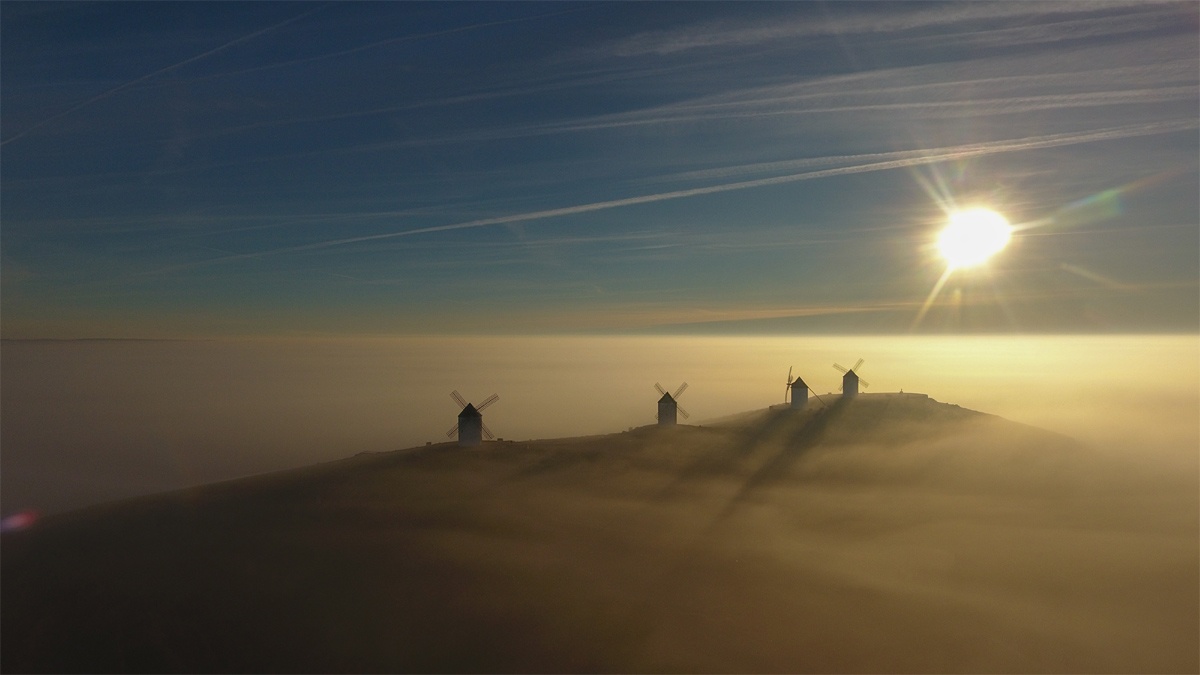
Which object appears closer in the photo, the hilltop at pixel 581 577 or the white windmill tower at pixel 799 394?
the hilltop at pixel 581 577

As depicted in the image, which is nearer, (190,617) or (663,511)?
(190,617)

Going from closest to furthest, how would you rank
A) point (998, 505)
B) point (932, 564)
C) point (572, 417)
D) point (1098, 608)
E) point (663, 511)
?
point (1098, 608) → point (932, 564) → point (663, 511) → point (998, 505) → point (572, 417)

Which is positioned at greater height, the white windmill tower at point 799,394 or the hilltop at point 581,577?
the white windmill tower at point 799,394

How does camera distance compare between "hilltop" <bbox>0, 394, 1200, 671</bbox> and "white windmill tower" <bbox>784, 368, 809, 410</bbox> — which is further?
"white windmill tower" <bbox>784, 368, 809, 410</bbox>

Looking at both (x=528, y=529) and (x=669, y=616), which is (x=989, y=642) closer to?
(x=669, y=616)

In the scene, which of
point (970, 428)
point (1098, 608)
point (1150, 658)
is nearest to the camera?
point (1150, 658)

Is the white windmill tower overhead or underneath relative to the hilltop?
overhead

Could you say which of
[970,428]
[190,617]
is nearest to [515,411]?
[970,428]

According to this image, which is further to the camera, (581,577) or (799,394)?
(799,394)
